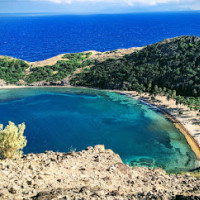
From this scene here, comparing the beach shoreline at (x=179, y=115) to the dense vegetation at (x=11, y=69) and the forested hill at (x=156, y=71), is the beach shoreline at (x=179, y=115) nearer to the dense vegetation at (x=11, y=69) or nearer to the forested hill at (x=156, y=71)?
the forested hill at (x=156, y=71)

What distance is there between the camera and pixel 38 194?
1597 centimetres

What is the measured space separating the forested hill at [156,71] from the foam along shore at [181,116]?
343cm

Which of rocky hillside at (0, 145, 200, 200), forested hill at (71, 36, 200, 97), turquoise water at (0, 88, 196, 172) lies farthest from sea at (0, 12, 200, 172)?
rocky hillside at (0, 145, 200, 200)

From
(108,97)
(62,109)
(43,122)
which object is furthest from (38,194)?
(108,97)

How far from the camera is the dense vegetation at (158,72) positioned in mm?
62656

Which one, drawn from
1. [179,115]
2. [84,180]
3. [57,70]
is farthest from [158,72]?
[84,180]

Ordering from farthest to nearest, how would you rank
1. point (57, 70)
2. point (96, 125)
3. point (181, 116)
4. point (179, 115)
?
point (57, 70) < point (179, 115) < point (181, 116) < point (96, 125)

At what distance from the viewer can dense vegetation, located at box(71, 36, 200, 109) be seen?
62656 millimetres

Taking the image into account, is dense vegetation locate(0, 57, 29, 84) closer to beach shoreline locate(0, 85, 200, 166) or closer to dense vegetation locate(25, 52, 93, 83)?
dense vegetation locate(25, 52, 93, 83)

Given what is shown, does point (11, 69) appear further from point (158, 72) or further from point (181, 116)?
point (181, 116)

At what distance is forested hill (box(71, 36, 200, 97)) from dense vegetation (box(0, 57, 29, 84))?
77.0 feet

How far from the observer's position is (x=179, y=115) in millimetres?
52438

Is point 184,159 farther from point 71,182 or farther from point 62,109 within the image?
point 62,109

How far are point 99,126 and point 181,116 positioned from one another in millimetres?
18761
